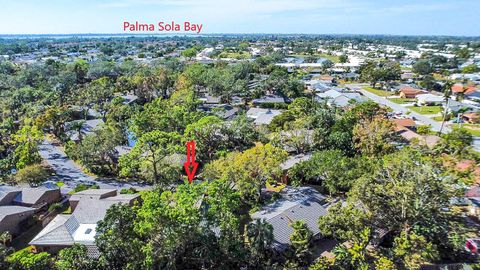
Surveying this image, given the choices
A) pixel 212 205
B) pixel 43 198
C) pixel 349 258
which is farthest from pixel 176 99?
pixel 349 258

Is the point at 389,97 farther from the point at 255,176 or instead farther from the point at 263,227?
the point at 263,227

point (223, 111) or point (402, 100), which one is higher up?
point (402, 100)

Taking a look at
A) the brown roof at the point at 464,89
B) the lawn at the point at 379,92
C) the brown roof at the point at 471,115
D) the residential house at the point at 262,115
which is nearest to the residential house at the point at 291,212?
the residential house at the point at 262,115

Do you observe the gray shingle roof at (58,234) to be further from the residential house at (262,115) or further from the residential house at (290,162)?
the residential house at (262,115)

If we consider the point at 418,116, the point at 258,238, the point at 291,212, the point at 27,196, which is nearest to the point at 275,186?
the point at 291,212

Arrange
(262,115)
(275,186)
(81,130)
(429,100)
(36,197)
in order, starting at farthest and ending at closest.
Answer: (429,100)
(262,115)
(81,130)
(275,186)
(36,197)

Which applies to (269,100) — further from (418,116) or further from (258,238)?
(258,238)
